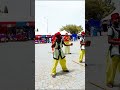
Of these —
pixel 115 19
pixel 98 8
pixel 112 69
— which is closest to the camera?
pixel 115 19

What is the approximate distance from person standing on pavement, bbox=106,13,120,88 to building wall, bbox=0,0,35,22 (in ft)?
4.12

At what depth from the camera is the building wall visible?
15.9 feet

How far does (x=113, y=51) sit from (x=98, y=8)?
0.75 meters

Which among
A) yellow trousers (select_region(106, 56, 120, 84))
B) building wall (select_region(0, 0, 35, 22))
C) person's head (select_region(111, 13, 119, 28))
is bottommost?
yellow trousers (select_region(106, 56, 120, 84))

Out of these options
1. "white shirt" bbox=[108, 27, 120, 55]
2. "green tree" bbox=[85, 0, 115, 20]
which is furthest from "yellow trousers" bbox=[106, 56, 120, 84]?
"green tree" bbox=[85, 0, 115, 20]

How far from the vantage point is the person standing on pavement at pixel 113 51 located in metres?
4.71

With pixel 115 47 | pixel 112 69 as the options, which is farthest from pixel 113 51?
pixel 112 69

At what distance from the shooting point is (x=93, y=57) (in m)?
5.17

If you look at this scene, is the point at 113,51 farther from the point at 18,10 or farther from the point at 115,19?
the point at 18,10

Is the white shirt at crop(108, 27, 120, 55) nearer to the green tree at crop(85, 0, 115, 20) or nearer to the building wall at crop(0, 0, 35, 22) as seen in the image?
the green tree at crop(85, 0, 115, 20)

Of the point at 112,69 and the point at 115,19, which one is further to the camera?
the point at 112,69

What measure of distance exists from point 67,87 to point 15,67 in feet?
4.94

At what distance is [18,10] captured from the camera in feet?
16.2

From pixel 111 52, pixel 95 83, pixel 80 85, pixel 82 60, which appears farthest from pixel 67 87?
pixel 82 60
